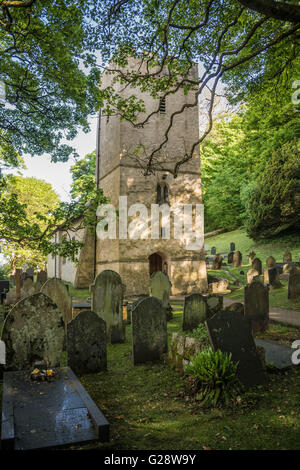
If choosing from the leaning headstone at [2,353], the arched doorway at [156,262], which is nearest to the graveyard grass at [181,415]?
the leaning headstone at [2,353]

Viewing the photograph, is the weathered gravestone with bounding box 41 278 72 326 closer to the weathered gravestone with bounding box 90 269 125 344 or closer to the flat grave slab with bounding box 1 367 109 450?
the weathered gravestone with bounding box 90 269 125 344

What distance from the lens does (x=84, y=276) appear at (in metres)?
22.7

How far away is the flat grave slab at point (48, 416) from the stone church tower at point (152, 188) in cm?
1348

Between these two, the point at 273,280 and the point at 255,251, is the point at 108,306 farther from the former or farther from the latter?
the point at 255,251

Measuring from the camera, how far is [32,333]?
17.9 ft

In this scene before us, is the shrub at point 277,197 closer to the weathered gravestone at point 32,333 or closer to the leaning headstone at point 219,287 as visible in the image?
the leaning headstone at point 219,287

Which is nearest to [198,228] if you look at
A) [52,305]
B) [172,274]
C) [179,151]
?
[172,274]

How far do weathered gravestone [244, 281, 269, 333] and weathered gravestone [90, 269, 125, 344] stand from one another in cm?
338

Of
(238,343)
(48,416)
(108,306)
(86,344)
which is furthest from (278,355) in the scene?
(108,306)

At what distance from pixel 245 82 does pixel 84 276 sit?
16.2 metres

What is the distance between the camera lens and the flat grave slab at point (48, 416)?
3186 mm

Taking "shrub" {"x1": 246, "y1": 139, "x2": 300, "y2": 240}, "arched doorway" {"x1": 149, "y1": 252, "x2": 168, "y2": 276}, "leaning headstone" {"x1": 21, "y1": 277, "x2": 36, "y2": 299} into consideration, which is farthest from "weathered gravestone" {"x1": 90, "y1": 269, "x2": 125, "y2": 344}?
"shrub" {"x1": 246, "y1": 139, "x2": 300, "y2": 240}

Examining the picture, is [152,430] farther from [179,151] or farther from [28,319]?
[179,151]

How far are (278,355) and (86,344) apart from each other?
141 inches
